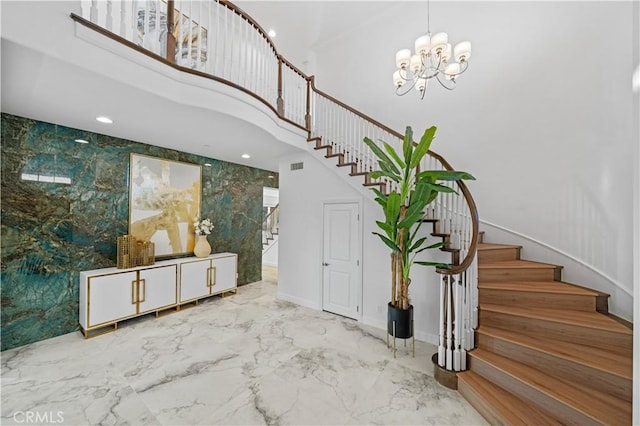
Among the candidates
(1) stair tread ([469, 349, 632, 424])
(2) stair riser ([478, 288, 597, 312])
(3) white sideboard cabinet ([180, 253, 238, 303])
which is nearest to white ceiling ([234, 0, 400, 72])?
(3) white sideboard cabinet ([180, 253, 238, 303])

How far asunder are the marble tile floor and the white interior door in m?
0.57

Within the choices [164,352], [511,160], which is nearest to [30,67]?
[164,352]

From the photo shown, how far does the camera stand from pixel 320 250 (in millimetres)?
4535

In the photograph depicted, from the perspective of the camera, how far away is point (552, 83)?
11.5ft

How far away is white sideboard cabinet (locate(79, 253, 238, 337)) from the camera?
10.9 feet

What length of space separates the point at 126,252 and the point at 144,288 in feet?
2.00

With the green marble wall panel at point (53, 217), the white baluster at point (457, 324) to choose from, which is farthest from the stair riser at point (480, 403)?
the green marble wall panel at point (53, 217)

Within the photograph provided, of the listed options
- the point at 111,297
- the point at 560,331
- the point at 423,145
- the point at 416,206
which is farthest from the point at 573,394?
the point at 111,297

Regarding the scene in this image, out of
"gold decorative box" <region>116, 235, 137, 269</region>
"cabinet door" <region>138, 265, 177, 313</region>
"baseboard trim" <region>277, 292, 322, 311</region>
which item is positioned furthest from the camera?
"baseboard trim" <region>277, 292, 322, 311</region>

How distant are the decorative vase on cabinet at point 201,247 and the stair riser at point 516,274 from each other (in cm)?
454

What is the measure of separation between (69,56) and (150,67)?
1.90 ft

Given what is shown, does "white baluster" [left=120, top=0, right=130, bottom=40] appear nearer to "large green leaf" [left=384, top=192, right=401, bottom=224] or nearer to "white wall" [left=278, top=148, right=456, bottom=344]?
"white wall" [left=278, top=148, right=456, bottom=344]

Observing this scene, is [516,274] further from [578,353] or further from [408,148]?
[408,148]

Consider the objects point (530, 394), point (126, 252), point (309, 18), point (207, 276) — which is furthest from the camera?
point (309, 18)
